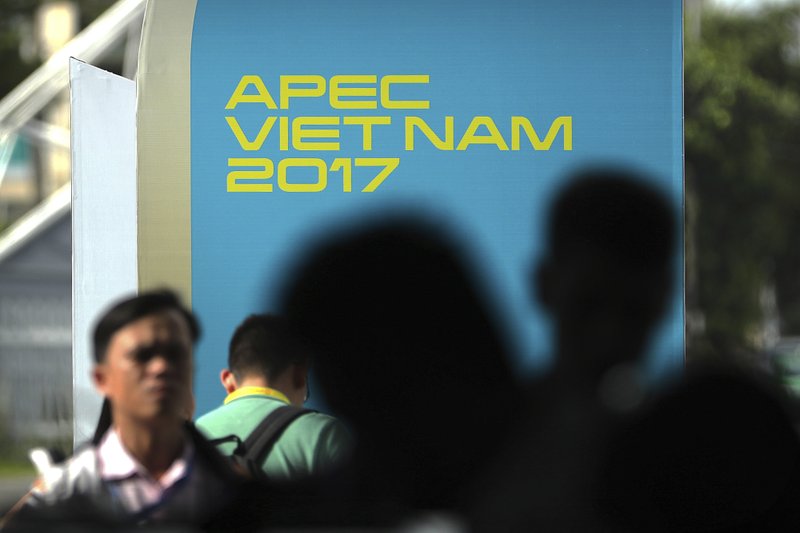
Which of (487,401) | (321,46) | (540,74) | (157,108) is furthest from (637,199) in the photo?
(157,108)

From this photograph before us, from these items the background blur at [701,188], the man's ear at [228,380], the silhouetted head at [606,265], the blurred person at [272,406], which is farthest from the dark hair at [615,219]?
the background blur at [701,188]

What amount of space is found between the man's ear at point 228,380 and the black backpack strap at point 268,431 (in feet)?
0.36

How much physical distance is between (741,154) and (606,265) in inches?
812

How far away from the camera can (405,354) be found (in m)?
2.91

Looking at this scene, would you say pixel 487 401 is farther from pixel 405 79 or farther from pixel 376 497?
pixel 405 79

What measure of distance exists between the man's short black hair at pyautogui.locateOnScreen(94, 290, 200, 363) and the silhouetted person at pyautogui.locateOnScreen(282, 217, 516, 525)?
10.7 inches

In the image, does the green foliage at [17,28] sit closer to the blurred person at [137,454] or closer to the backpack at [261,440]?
the backpack at [261,440]

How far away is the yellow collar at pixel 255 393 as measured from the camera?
119 inches

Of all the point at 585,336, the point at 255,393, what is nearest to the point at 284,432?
the point at 255,393

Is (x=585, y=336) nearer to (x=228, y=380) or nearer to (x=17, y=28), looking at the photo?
(x=228, y=380)

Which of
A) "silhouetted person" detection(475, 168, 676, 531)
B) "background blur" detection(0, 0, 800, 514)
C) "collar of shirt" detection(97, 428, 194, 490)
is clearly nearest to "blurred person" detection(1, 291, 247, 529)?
"collar of shirt" detection(97, 428, 194, 490)

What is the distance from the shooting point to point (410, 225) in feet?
9.76

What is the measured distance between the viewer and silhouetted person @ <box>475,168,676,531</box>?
249 centimetres

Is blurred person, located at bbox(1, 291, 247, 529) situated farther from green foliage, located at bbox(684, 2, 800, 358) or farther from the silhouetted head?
green foliage, located at bbox(684, 2, 800, 358)
